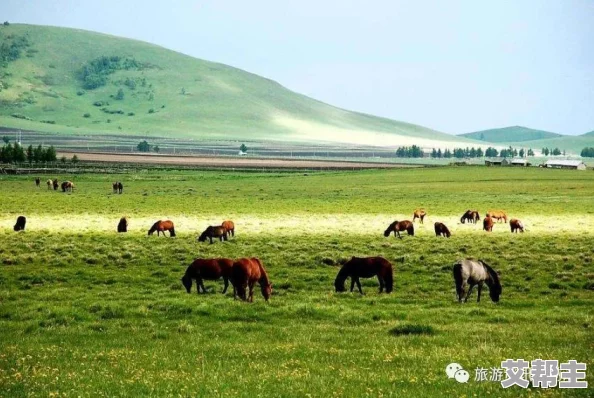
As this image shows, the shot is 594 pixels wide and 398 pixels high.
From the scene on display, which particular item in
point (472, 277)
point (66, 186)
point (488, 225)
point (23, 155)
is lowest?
point (66, 186)

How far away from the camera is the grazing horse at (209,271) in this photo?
76.4 ft

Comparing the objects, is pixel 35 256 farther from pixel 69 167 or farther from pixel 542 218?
pixel 69 167

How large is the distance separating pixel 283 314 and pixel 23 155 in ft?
499

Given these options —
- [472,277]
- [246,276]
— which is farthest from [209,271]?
[472,277]

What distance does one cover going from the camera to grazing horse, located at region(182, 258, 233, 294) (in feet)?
76.4

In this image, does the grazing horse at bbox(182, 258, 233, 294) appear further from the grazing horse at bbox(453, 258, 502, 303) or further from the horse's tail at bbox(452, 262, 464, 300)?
the grazing horse at bbox(453, 258, 502, 303)

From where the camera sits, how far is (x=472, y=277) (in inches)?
896

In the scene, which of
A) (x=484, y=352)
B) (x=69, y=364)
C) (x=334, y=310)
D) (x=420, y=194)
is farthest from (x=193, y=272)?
(x=420, y=194)

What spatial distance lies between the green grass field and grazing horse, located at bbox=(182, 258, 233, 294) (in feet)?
1.68

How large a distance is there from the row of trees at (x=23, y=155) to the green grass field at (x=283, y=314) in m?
114

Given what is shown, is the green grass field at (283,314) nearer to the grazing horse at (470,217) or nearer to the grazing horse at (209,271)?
the grazing horse at (209,271)

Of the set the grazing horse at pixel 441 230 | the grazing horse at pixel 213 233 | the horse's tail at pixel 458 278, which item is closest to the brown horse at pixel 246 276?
the horse's tail at pixel 458 278

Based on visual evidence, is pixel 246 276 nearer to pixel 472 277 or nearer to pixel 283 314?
pixel 283 314

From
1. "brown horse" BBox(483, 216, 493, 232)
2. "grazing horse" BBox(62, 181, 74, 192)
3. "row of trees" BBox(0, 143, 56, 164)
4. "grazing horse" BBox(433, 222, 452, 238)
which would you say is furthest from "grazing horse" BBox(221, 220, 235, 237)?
"row of trees" BBox(0, 143, 56, 164)
